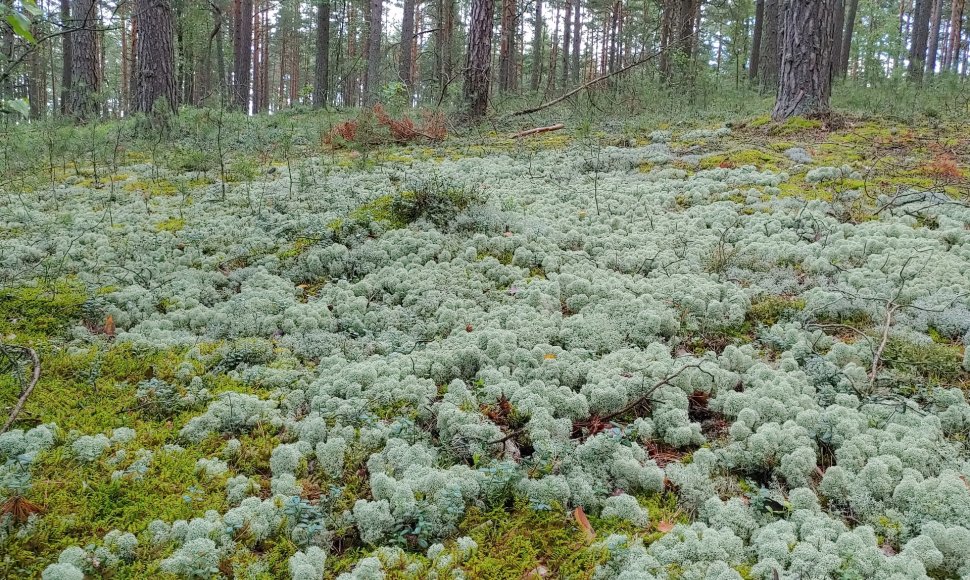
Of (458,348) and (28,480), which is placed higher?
(458,348)

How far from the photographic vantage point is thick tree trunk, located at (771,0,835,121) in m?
9.14

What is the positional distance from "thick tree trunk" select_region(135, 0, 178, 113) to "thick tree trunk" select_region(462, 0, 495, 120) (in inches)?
230

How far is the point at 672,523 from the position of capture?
2691 mm

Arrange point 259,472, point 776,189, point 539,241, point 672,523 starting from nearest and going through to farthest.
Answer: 1. point 672,523
2. point 259,472
3. point 539,241
4. point 776,189

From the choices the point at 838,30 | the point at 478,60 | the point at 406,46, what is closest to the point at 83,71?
the point at 406,46

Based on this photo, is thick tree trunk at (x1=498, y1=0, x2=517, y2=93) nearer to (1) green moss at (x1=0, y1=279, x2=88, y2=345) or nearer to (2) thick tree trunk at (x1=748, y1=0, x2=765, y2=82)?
(2) thick tree trunk at (x1=748, y1=0, x2=765, y2=82)

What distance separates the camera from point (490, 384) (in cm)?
361

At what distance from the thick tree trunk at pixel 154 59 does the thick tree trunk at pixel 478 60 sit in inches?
230

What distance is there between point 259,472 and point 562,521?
1.59m

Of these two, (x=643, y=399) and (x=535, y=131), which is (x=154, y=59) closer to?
(x=535, y=131)

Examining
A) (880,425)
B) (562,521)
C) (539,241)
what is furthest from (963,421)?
(539,241)

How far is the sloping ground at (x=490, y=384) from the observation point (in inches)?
97.9

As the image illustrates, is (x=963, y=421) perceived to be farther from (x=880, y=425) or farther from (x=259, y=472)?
(x=259, y=472)

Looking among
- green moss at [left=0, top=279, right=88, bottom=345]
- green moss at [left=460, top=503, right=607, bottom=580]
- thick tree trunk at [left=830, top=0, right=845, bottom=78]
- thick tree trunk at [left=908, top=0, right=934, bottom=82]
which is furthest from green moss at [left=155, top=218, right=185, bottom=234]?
thick tree trunk at [left=830, top=0, right=845, bottom=78]
